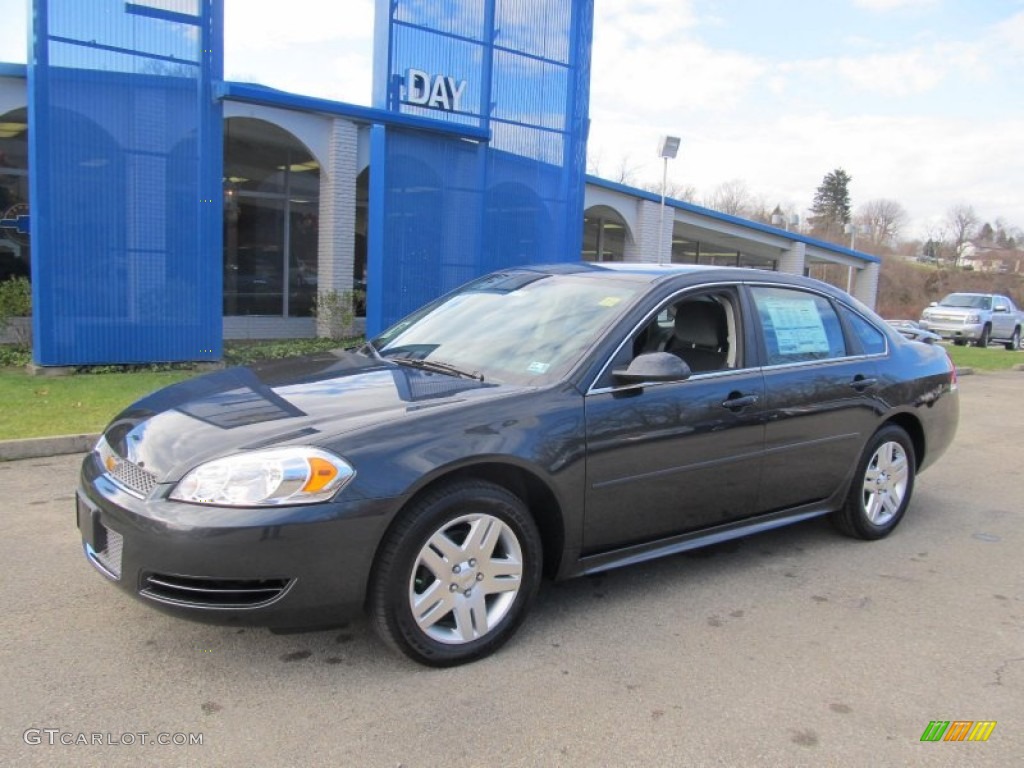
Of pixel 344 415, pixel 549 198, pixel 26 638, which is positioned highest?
pixel 549 198

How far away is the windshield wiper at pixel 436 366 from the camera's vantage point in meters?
3.77

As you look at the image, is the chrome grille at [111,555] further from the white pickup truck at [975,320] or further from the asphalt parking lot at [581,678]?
the white pickup truck at [975,320]

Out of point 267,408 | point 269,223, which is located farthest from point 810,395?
point 269,223

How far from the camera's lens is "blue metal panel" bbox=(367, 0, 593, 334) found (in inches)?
480

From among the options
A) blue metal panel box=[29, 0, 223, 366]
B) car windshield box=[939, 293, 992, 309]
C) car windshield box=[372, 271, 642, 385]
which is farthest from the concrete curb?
car windshield box=[939, 293, 992, 309]

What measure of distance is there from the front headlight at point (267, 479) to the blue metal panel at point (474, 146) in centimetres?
923

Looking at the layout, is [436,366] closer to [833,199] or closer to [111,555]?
[111,555]

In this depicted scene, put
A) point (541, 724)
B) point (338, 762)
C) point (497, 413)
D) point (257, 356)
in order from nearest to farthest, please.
A: point (338, 762) < point (541, 724) < point (497, 413) < point (257, 356)

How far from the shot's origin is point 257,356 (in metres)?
11.9

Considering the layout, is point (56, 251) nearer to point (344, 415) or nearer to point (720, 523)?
point (344, 415)

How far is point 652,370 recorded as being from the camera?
142 inches

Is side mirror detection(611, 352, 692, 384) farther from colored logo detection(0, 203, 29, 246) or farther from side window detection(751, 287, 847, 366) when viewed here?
colored logo detection(0, 203, 29, 246)

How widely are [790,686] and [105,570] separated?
Result: 2654 millimetres

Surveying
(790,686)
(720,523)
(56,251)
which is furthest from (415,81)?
(790,686)
